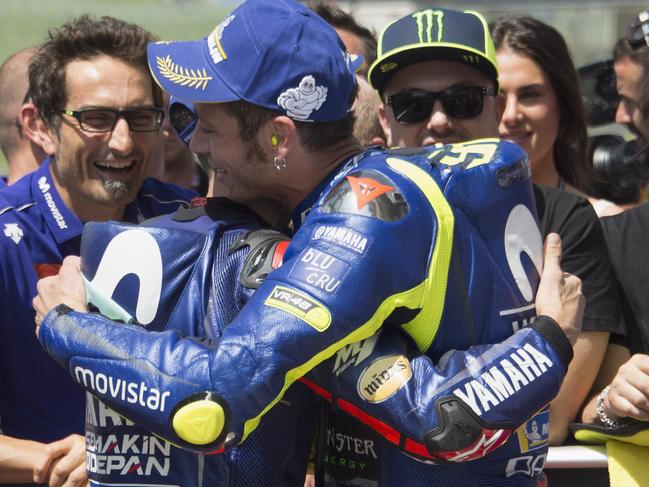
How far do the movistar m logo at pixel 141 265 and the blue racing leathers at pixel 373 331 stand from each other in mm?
115

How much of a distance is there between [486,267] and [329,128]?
540 millimetres

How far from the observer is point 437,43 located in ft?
11.5

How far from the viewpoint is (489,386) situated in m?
2.24

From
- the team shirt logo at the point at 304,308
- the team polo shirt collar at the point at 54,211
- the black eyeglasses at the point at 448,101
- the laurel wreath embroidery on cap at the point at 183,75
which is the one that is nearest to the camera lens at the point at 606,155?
the black eyeglasses at the point at 448,101

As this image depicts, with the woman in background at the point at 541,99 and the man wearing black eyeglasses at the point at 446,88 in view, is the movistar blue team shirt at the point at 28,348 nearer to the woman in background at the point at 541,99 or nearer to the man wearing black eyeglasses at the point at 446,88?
the man wearing black eyeglasses at the point at 446,88

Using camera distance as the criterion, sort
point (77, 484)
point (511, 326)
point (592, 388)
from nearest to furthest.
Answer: point (511, 326) < point (77, 484) < point (592, 388)

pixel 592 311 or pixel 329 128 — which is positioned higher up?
pixel 329 128

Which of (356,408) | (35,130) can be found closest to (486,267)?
(356,408)

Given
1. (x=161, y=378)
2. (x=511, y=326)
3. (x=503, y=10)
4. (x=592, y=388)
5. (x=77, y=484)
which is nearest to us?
(x=161, y=378)

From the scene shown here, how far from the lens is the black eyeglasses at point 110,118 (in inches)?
154

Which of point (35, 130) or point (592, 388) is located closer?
point (592, 388)

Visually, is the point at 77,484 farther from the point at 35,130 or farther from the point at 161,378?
the point at 35,130

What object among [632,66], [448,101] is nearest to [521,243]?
[448,101]

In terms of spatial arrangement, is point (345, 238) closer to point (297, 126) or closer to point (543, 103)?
point (297, 126)
